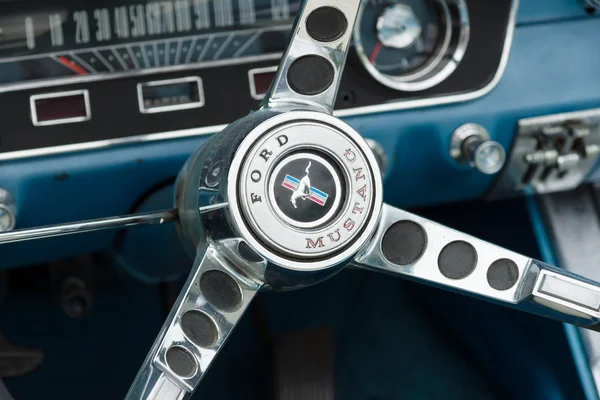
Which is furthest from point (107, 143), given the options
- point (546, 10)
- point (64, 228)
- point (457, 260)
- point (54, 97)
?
point (546, 10)

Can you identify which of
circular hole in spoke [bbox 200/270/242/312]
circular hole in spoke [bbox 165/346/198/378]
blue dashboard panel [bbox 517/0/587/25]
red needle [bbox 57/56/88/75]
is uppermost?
blue dashboard panel [bbox 517/0/587/25]

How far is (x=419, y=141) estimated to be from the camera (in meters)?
1.26

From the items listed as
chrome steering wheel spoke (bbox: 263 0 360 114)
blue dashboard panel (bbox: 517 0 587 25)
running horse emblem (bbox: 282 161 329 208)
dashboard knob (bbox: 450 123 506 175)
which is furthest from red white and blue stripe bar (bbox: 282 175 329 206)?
blue dashboard panel (bbox: 517 0 587 25)

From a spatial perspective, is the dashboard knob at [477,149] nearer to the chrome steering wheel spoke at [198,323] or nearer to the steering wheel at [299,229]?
the steering wheel at [299,229]

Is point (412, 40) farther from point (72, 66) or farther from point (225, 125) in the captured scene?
Result: point (72, 66)

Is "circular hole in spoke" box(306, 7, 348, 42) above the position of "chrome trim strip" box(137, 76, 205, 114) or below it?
above

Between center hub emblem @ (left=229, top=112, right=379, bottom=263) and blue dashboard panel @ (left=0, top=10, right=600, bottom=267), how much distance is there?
388 mm

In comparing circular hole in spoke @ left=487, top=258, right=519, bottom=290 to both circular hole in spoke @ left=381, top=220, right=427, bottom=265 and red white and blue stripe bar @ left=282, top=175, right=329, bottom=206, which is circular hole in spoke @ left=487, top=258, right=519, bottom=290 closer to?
circular hole in spoke @ left=381, top=220, right=427, bottom=265

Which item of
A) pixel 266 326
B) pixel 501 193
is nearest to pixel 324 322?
pixel 266 326

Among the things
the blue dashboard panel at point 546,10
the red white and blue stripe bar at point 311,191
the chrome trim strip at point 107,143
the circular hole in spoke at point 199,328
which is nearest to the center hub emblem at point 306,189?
the red white and blue stripe bar at point 311,191

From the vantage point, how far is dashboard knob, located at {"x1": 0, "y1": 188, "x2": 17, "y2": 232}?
1.10 meters

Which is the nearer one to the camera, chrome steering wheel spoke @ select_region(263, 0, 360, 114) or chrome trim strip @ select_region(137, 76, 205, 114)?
chrome steering wheel spoke @ select_region(263, 0, 360, 114)

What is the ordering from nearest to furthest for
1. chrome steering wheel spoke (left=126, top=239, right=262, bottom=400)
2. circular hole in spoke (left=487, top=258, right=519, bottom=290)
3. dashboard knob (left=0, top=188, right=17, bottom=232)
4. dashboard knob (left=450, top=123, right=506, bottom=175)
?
chrome steering wheel spoke (left=126, top=239, right=262, bottom=400) < circular hole in spoke (left=487, top=258, right=519, bottom=290) < dashboard knob (left=0, top=188, right=17, bottom=232) < dashboard knob (left=450, top=123, right=506, bottom=175)

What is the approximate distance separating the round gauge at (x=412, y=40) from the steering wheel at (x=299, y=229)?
0.34 metres
